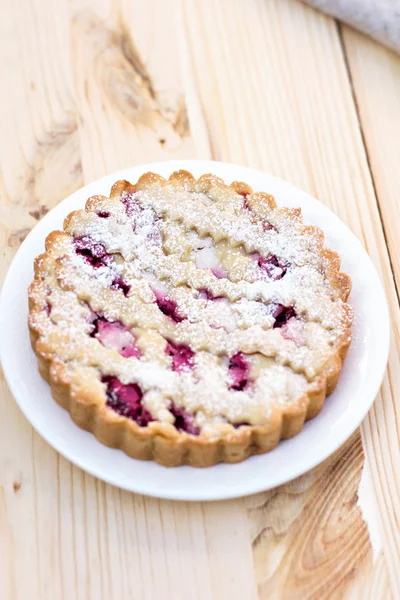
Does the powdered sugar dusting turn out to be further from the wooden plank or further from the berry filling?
the wooden plank

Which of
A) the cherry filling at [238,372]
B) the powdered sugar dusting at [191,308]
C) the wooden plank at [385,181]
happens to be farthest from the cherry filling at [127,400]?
the wooden plank at [385,181]

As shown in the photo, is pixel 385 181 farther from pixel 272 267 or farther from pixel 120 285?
pixel 120 285

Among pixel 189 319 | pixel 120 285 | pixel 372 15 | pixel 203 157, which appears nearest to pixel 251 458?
pixel 189 319

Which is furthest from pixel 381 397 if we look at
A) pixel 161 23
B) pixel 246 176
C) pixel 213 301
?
pixel 161 23

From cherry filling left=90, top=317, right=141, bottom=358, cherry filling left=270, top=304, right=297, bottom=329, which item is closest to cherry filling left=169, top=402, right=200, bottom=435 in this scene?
cherry filling left=90, top=317, right=141, bottom=358

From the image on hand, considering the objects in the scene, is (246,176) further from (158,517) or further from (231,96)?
(158,517)

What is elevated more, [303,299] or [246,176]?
[246,176]
